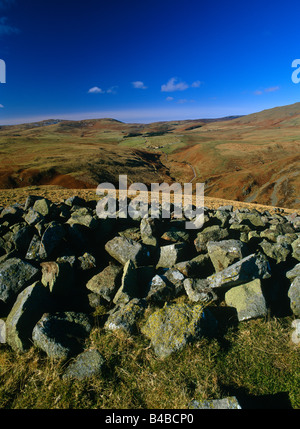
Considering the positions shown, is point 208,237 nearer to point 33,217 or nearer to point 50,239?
point 50,239

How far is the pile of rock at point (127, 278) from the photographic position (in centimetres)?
585

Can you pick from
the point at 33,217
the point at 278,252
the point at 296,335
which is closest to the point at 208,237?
the point at 278,252

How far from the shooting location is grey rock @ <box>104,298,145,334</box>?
600 cm

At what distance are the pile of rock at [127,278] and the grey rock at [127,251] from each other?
0.13ft

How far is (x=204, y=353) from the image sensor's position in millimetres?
5477

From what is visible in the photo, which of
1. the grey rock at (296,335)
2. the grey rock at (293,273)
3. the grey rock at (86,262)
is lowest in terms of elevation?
the grey rock at (296,335)

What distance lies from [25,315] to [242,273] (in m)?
6.31

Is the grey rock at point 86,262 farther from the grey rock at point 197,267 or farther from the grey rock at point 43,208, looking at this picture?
the grey rock at point 197,267

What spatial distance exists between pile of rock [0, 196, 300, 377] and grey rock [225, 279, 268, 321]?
27mm

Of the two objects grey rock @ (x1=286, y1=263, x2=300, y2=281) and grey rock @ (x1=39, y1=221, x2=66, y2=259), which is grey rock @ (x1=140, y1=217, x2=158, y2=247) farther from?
grey rock @ (x1=286, y1=263, x2=300, y2=281)

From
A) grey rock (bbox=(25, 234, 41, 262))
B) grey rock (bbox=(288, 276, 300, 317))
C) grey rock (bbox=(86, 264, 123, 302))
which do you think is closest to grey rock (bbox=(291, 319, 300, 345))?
grey rock (bbox=(288, 276, 300, 317))

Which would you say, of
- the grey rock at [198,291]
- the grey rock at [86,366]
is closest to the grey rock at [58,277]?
the grey rock at [86,366]
